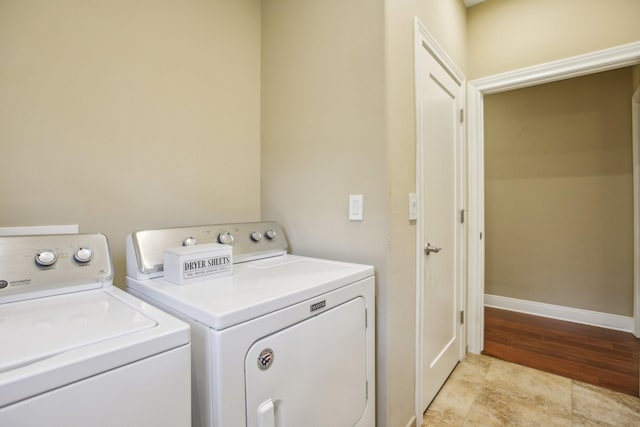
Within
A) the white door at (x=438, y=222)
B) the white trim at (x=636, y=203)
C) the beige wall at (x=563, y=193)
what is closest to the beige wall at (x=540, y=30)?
the white door at (x=438, y=222)

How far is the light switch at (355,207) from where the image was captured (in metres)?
1.42

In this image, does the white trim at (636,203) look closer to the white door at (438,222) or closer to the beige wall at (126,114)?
the white door at (438,222)

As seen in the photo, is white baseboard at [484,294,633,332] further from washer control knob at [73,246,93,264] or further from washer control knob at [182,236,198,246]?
washer control knob at [73,246,93,264]

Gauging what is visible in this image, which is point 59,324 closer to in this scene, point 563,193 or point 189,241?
point 189,241

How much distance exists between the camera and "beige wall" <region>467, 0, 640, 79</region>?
6.15 feet

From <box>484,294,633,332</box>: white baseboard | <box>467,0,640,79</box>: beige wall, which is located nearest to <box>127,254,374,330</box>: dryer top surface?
<box>467,0,640,79</box>: beige wall

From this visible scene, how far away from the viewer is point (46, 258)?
93 cm

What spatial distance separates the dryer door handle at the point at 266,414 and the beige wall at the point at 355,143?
0.67 metres

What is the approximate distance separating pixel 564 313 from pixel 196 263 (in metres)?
3.51

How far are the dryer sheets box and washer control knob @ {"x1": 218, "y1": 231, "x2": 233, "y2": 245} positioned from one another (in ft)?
0.60

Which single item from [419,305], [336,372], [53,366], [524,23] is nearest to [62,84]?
[53,366]

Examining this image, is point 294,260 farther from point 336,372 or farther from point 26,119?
point 26,119

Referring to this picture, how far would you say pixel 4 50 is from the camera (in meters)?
1.06

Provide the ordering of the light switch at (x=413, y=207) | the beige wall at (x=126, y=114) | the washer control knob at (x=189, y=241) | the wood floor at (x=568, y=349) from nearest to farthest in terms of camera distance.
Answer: the beige wall at (x=126, y=114) < the washer control knob at (x=189, y=241) < the light switch at (x=413, y=207) < the wood floor at (x=568, y=349)
